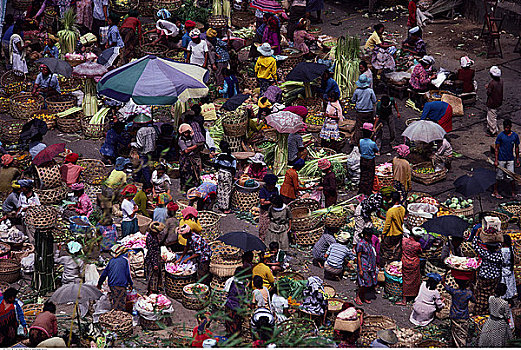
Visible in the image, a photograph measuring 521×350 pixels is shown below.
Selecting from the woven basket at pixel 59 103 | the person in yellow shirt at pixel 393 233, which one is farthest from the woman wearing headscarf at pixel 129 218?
the woven basket at pixel 59 103

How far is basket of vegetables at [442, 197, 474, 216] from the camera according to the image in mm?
17031

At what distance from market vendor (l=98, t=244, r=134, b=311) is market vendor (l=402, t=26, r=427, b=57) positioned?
10.9m

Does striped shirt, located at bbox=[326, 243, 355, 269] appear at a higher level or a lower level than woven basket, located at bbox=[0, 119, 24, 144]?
higher

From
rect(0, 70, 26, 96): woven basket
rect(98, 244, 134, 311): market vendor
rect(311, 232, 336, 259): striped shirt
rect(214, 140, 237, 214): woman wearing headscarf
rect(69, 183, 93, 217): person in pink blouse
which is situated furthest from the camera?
rect(0, 70, 26, 96): woven basket

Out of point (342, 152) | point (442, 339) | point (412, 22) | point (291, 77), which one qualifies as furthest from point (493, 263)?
point (412, 22)

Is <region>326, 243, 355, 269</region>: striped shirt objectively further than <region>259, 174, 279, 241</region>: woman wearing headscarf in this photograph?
No

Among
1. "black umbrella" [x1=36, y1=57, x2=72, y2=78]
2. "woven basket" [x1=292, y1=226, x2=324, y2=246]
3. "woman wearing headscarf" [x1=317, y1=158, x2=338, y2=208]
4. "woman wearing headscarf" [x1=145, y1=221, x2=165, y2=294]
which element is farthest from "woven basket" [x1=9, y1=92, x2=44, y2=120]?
"woven basket" [x1=292, y1=226, x2=324, y2=246]

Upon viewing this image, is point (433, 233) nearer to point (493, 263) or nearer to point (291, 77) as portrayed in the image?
point (493, 263)

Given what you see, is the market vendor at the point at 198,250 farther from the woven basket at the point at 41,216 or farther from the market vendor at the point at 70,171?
the market vendor at the point at 70,171

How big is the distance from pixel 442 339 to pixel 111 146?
8.45 meters

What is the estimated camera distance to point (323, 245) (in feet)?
52.1

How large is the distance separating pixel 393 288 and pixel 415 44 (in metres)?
9.05

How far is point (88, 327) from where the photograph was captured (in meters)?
13.6

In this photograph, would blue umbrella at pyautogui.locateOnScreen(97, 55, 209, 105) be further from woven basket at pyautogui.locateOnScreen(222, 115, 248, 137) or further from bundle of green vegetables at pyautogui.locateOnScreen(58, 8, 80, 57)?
bundle of green vegetables at pyautogui.locateOnScreen(58, 8, 80, 57)
